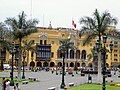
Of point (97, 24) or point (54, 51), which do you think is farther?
point (54, 51)

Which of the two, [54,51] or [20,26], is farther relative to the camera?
[54,51]

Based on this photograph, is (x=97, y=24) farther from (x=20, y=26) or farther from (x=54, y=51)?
(x=54, y=51)

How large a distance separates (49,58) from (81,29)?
89.8 meters

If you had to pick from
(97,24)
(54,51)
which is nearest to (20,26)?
(97,24)

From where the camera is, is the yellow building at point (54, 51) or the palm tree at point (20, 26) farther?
the yellow building at point (54, 51)

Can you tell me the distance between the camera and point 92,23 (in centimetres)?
5694

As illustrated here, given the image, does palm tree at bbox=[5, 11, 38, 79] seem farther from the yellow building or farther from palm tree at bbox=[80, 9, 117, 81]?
the yellow building

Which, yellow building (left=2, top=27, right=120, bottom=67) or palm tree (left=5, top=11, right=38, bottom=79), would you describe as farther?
yellow building (left=2, top=27, right=120, bottom=67)

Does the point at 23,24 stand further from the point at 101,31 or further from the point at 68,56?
the point at 68,56

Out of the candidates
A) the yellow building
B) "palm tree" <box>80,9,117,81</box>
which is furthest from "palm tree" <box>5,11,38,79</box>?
the yellow building

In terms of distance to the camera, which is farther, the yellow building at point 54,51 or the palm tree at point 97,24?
the yellow building at point 54,51

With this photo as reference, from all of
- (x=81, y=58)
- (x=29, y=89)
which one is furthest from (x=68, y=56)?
(x=29, y=89)

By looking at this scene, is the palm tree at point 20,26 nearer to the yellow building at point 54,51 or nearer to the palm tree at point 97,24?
the palm tree at point 97,24

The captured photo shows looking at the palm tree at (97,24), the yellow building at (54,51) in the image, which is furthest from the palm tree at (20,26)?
the yellow building at (54,51)
